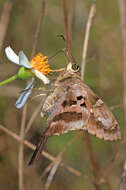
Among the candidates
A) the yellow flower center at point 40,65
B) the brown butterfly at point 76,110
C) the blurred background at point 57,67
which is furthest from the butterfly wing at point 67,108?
→ the blurred background at point 57,67

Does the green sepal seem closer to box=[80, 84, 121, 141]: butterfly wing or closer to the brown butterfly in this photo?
the brown butterfly

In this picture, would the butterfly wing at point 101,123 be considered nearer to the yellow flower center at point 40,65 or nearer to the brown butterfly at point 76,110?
the brown butterfly at point 76,110

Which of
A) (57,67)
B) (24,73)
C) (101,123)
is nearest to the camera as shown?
(24,73)

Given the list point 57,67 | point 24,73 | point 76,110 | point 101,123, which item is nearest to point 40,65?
point 24,73

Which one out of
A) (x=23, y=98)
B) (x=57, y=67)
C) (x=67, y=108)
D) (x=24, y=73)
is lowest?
(x=57, y=67)

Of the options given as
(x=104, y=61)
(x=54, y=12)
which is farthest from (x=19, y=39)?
(x=104, y=61)

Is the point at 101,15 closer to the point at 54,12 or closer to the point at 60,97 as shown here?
the point at 54,12

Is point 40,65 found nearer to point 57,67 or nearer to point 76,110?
point 76,110
